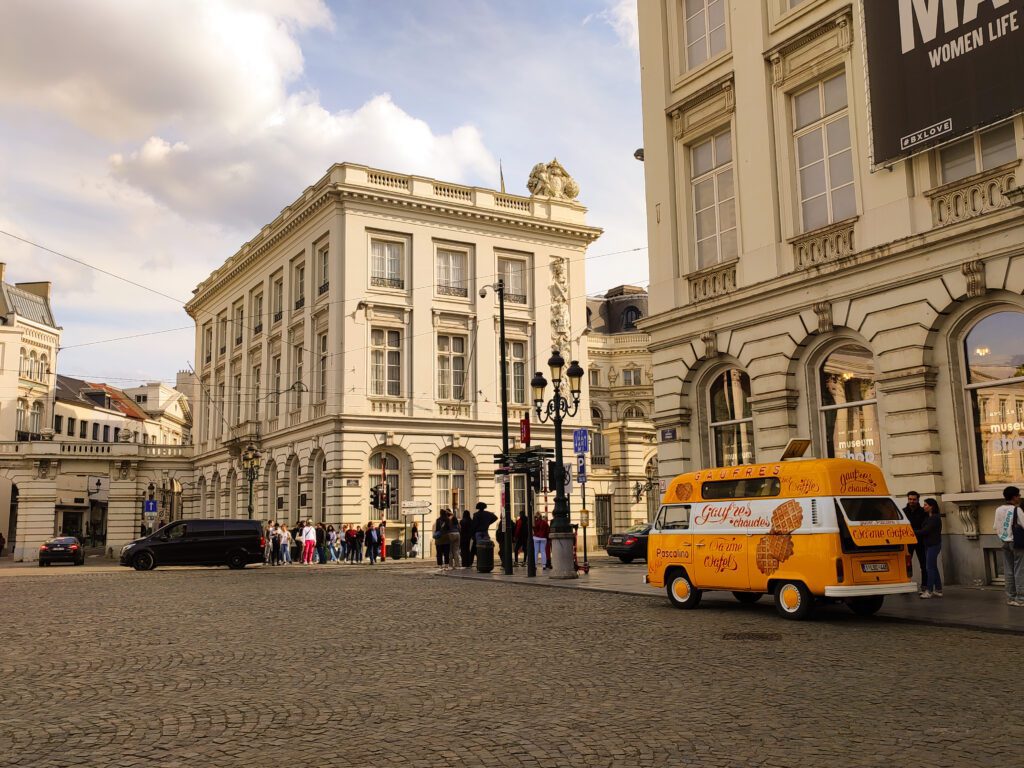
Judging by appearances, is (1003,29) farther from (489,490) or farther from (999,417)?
(489,490)

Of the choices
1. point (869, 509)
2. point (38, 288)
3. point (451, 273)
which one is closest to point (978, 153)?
point (869, 509)

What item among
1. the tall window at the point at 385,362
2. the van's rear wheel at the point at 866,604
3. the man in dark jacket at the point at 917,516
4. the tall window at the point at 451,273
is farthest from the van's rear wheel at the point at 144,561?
the van's rear wheel at the point at 866,604

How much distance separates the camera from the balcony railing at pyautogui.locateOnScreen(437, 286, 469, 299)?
151 feet

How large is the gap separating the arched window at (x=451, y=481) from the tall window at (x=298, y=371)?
26.4 ft

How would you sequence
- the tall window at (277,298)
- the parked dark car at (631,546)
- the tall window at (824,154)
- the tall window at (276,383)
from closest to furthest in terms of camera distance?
the tall window at (824,154), the parked dark car at (631,546), the tall window at (276,383), the tall window at (277,298)

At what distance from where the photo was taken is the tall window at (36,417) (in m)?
67.5

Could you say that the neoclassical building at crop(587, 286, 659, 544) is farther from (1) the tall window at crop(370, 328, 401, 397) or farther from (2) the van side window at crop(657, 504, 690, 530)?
(2) the van side window at crop(657, 504, 690, 530)

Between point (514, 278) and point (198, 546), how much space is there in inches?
858

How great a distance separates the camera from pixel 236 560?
33781 mm

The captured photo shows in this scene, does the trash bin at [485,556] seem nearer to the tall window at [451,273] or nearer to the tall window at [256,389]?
the tall window at [451,273]

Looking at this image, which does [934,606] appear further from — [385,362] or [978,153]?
[385,362]

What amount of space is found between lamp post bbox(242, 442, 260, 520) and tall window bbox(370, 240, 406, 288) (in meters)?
10.1

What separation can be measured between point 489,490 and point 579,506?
5828mm

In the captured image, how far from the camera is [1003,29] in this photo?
15406mm
